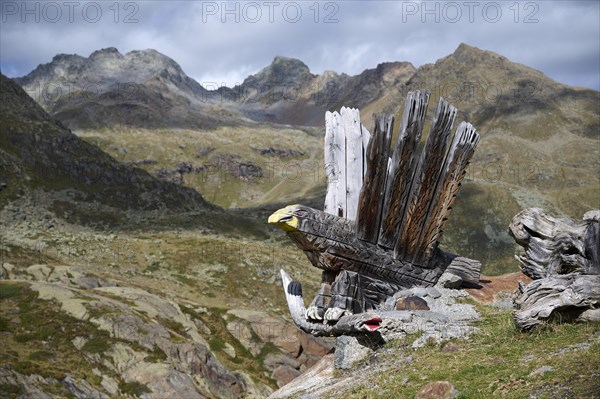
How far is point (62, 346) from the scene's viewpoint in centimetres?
3666

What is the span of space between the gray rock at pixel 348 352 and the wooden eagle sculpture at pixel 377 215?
1.23 ft

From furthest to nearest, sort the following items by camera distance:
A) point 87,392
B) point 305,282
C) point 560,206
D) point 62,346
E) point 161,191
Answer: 1. point 560,206
2. point 161,191
3. point 305,282
4. point 62,346
5. point 87,392

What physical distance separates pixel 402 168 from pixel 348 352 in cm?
500

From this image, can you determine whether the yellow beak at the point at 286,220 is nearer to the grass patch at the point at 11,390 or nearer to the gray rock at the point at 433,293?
the gray rock at the point at 433,293

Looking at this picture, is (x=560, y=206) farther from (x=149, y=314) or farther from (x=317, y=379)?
(x=317, y=379)

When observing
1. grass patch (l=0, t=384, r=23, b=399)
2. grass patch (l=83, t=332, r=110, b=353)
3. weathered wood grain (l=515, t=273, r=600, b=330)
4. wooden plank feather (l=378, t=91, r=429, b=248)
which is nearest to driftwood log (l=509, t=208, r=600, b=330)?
weathered wood grain (l=515, t=273, r=600, b=330)

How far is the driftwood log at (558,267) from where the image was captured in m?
10.8

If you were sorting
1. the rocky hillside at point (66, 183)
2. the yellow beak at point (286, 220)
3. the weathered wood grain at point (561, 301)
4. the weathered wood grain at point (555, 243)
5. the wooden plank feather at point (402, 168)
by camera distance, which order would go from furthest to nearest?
the rocky hillside at point (66, 183), the wooden plank feather at point (402, 168), the yellow beak at point (286, 220), the weathered wood grain at point (555, 243), the weathered wood grain at point (561, 301)

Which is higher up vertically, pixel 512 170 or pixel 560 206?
pixel 512 170

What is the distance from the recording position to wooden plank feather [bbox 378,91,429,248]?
14.8 meters

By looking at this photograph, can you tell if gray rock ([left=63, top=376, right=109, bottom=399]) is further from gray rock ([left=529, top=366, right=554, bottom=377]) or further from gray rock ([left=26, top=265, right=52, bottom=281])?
gray rock ([left=529, top=366, right=554, bottom=377])

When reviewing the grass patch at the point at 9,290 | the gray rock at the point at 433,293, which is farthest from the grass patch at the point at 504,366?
the grass patch at the point at 9,290

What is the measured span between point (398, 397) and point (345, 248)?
5.58 m

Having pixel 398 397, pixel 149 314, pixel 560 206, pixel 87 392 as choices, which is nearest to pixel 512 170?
pixel 560 206
